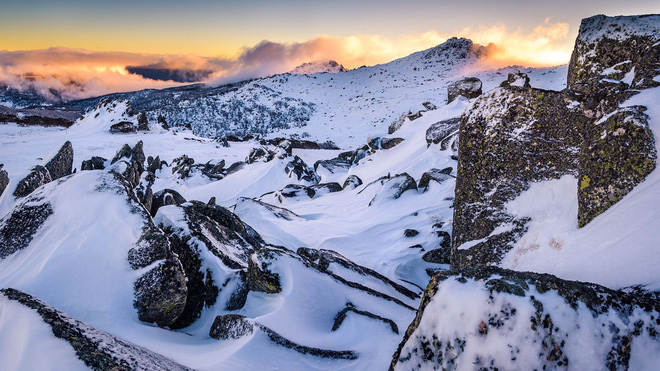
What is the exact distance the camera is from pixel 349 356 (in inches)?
160

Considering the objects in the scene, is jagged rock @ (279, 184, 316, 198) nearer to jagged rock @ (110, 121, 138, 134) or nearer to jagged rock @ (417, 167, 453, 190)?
jagged rock @ (417, 167, 453, 190)

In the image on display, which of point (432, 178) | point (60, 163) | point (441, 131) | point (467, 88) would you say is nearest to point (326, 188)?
point (441, 131)

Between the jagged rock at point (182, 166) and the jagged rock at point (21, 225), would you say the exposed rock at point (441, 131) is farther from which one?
the jagged rock at point (182, 166)

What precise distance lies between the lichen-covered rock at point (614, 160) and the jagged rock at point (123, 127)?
40.8m

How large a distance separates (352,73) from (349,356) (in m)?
117

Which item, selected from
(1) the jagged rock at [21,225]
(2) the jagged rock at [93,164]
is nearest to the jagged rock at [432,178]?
(1) the jagged rock at [21,225]

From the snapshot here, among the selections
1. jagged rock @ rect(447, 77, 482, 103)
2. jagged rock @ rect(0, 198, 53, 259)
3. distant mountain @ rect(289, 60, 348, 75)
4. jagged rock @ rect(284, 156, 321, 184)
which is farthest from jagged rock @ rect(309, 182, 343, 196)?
distant mountain @ rect(289, 60, 348, 75)

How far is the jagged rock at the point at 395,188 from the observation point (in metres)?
12.4

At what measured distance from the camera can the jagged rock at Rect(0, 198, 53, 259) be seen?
18.0 ft

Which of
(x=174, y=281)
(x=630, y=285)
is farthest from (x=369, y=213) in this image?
(x=630, y=285)

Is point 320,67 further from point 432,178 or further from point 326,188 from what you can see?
point 432,178

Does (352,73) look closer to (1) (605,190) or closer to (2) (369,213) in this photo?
(2) (369,213)

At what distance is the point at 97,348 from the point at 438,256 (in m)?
6.75

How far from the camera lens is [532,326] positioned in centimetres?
265
